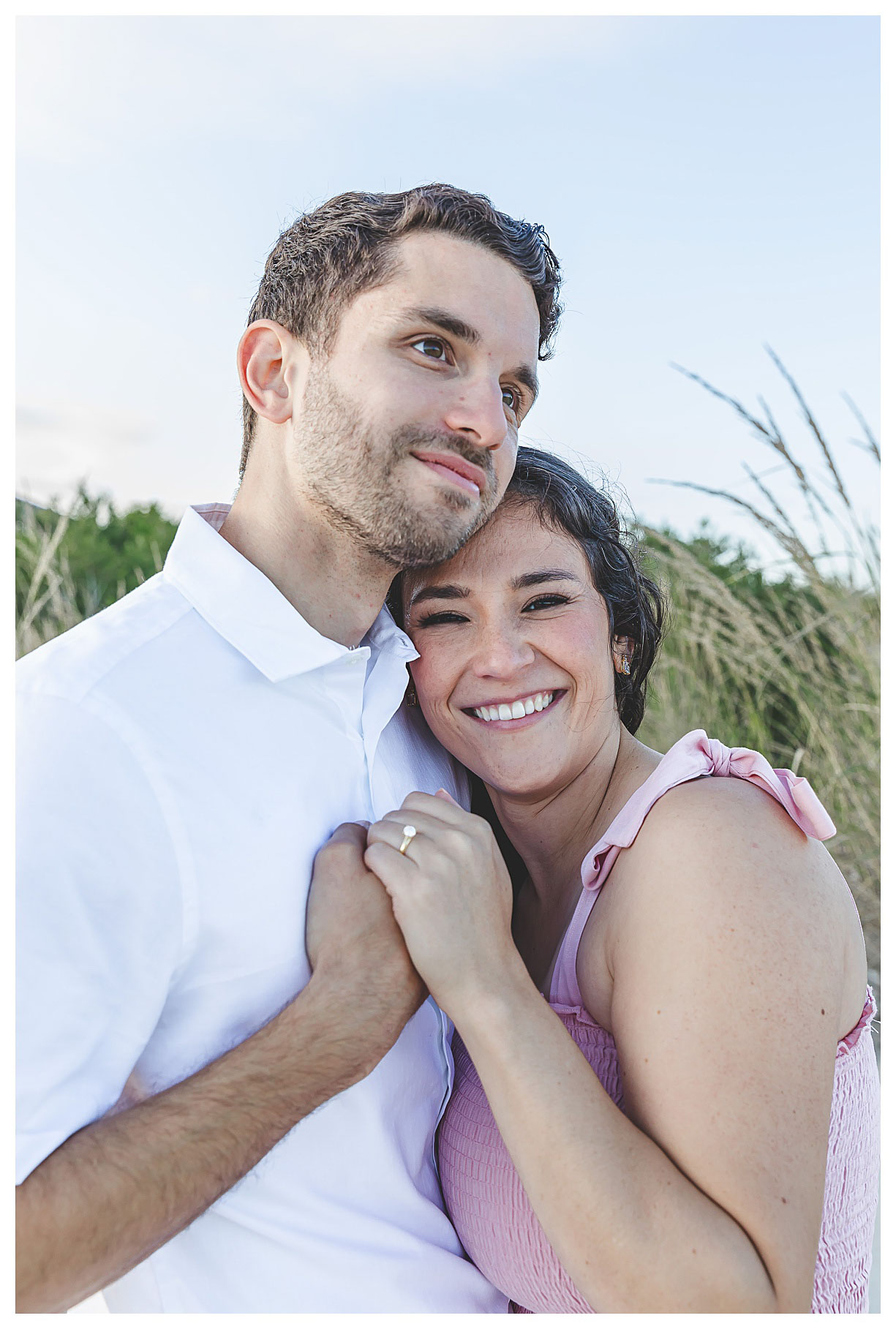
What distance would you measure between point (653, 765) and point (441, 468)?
79cm

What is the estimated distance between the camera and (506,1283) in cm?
171

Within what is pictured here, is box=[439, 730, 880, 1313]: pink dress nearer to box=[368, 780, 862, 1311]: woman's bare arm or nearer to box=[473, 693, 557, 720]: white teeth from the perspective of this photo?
box=[368, 780, 862, 1311]: woman's bare arm

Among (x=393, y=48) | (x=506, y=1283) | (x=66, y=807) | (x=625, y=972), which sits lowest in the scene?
(x=506, y=1283)

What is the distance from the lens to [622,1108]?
1.63 meters

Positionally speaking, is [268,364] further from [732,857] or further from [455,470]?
[732,857]

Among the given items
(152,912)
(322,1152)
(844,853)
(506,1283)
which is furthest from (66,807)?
(844,853)

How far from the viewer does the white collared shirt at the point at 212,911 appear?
4.26 feet

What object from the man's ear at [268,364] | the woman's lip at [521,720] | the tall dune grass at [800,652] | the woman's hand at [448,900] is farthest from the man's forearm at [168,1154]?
the tall dune grass at [800,652]

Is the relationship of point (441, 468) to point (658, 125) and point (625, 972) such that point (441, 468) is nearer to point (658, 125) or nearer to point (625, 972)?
point (625, 972)

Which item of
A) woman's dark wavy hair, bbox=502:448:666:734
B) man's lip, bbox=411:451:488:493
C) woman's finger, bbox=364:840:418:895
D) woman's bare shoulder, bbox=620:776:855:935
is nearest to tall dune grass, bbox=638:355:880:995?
woman's dark wavy hair, bbox=502:448:666:734

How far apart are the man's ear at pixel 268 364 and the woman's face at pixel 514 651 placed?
1.50ft

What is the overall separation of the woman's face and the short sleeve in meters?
0.80

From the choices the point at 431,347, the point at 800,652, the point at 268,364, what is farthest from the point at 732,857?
the point at 800,652

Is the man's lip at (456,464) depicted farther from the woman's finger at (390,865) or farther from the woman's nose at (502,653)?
the woman's finger at (390,865)
